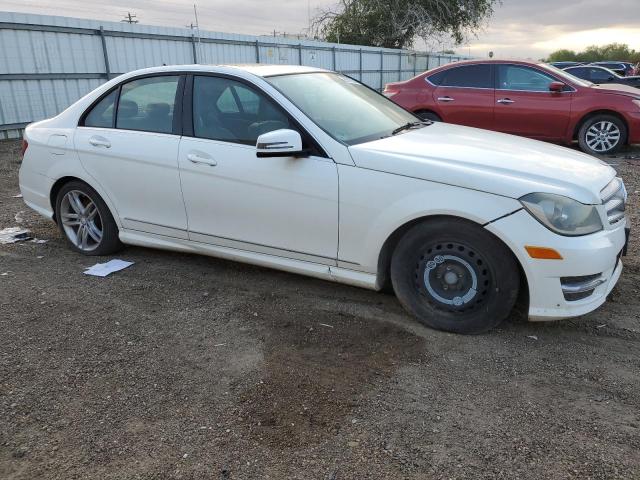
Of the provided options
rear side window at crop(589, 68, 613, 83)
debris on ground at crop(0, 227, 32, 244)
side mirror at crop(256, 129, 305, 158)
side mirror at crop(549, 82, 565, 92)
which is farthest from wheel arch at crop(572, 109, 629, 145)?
rear side window at crop(589, 68, 613, 83)

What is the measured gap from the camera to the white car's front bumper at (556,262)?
3037 millimetres

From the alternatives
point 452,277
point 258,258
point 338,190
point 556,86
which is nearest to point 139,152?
point 258,258

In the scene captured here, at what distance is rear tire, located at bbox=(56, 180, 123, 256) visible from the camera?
15.7 ft

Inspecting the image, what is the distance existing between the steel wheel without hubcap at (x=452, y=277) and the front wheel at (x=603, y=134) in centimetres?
697

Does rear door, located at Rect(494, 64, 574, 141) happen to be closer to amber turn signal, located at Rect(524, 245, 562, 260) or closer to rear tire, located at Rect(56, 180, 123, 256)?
amber turn signal, located at Rect(524, 245, 562, 260)

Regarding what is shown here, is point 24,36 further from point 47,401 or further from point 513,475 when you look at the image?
point 513,475

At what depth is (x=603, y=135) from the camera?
9031 millimetres

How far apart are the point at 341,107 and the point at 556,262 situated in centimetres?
191

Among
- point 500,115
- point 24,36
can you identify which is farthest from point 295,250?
point 24,36

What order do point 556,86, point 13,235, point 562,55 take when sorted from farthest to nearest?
point 562,55
point 556,86
point 13,235

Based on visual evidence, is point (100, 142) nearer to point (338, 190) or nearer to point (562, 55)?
point (338, 190)

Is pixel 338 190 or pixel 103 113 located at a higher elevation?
pixel 103 113

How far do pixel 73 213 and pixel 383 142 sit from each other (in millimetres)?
3029

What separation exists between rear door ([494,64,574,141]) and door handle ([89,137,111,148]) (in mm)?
6930
